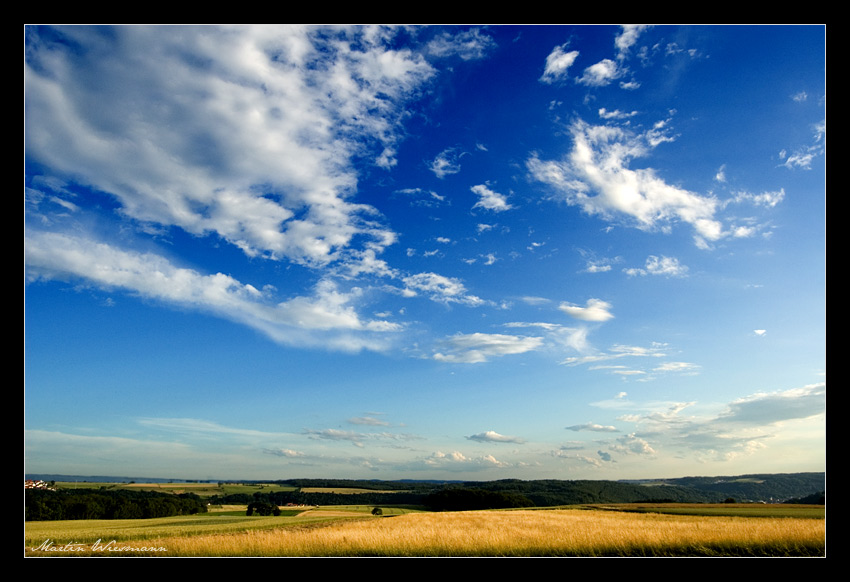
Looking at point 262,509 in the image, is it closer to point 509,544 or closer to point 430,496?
point 430,496

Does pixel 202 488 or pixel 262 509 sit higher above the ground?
pixel 262 509

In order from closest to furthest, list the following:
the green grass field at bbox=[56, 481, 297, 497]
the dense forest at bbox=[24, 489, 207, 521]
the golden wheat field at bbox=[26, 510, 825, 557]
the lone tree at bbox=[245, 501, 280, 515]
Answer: the golden wheat field at bbox=[26, 510, 825, 557] → the dense forest at bbox=[24, 489, 207, 521] → the lone tree at bbox=[245, 501, 280, 515] → the green grass field at bbox=[56, 481, 297, 497]

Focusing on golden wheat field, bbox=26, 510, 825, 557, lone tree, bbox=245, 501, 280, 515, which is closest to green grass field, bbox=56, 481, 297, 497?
lone tree, bbox=245, 501, 280, 515

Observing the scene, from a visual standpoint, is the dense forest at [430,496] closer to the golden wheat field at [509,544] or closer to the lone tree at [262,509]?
the lone tree at [262,509]

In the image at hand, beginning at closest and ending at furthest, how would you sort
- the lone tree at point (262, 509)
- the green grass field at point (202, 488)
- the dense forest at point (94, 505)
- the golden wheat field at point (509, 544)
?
the golden wheat field at point (509, 544) < the dense forest at point (94, 505) < the lone tree at point (262, 509) < the green grass field at point (202, 488)

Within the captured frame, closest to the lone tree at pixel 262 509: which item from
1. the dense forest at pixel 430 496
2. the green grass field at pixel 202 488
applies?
the dense forest at pixel 430 496

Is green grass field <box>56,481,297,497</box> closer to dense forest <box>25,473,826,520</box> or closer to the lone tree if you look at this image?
dense forest <box>25,473,826,520</box>

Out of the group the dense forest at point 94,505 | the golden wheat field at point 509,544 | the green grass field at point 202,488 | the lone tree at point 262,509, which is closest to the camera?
the golden wheat field at point 509,544

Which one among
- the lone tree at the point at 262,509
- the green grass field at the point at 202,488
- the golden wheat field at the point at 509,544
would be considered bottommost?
the green grass field at the point at 202,488

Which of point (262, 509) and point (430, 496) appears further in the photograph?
point (430, 496)

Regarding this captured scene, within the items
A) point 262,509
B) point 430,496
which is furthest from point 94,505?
point 430,496
